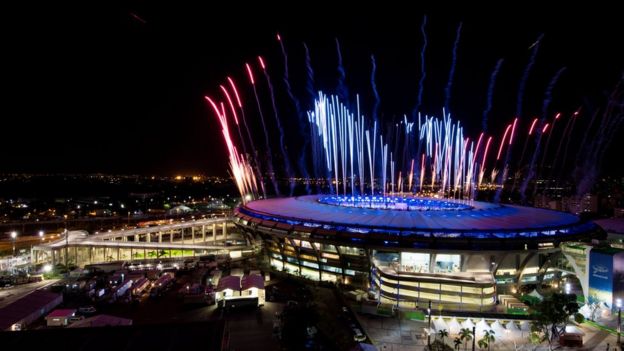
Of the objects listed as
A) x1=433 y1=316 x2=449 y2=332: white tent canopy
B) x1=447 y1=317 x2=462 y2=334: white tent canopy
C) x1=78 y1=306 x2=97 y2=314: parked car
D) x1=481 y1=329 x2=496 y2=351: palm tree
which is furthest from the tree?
x1=78 y1=306 x2=97 y2=314: parked car

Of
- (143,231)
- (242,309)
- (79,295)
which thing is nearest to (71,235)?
(143,231)

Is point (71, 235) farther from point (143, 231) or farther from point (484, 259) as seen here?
point (484, 259)

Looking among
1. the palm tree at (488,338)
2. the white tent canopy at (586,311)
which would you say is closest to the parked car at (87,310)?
the palm tree at (488,338)

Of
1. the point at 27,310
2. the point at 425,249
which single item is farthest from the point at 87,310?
the point at 425,249

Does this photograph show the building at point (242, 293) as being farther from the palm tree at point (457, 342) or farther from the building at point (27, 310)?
the palm tree at point (457, 342)

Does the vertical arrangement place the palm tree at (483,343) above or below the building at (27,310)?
below

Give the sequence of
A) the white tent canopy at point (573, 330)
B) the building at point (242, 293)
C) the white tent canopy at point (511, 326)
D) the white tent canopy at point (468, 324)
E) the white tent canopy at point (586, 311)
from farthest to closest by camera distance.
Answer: the building at point (242, 293) < the white tent canopy at point (586, 311) < the white tent canopy at point (511, 326) < the white tent canopy at point (468, 324) < the white tent canopy at point (573, 330)

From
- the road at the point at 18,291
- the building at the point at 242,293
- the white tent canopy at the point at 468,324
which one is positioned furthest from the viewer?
the road at the point at 18,291

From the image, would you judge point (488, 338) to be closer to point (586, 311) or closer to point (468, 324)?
point (468, 324)
